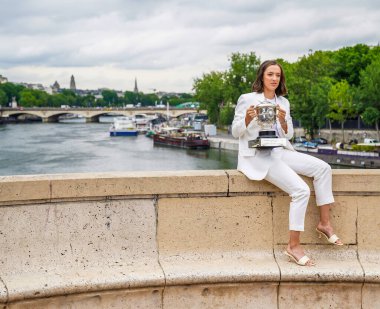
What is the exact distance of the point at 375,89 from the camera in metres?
48.0

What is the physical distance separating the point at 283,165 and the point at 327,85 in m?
53.0

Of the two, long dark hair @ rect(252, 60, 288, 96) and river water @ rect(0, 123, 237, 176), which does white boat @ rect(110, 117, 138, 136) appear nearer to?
river water @ rect(0, 123, 237, 176)

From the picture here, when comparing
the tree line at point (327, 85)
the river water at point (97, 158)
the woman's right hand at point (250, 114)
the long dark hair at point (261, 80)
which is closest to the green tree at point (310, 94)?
the tree line at point (327, 85)

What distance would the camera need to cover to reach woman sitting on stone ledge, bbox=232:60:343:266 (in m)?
4.29

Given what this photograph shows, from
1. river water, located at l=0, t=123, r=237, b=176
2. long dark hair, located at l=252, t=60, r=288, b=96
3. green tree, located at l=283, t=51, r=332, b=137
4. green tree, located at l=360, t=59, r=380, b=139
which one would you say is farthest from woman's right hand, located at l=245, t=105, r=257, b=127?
green tree, located at l=283, t=51, r=332, b=137

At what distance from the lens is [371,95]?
48.6 metres

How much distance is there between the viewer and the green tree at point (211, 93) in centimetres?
8331

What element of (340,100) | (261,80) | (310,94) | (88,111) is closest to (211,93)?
(310,94)

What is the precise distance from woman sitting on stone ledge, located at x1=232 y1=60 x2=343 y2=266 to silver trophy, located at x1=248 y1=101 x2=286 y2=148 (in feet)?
0.21

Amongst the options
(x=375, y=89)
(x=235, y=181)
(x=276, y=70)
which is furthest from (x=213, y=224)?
(x=375, y=89)

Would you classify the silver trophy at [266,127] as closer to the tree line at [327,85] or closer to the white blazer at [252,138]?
the white blazer at [252,138]

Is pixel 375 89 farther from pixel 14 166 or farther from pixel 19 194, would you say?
pixel 19 194

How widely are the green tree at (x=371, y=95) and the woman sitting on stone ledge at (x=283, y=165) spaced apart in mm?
45483

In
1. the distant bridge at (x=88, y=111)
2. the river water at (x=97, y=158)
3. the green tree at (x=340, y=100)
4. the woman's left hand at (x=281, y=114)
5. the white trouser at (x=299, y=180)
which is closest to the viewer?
the white trouser at (x=299, y=180)
